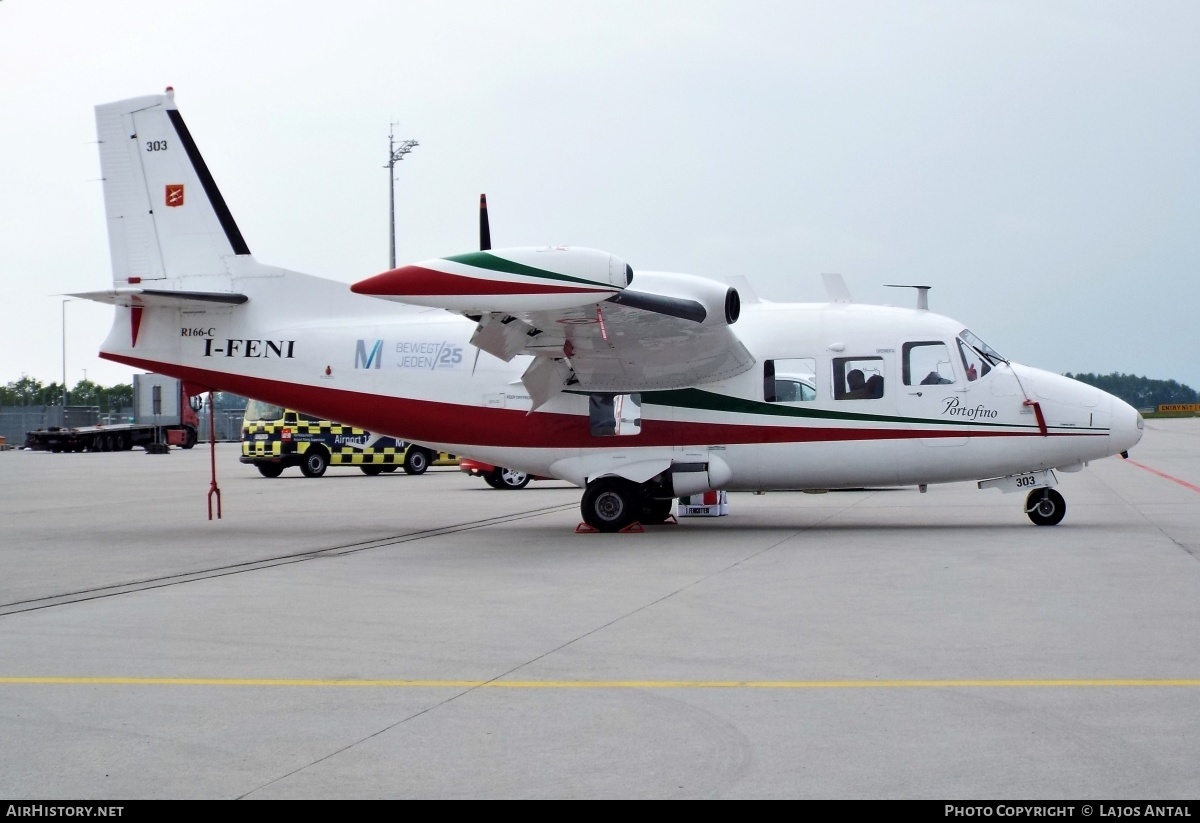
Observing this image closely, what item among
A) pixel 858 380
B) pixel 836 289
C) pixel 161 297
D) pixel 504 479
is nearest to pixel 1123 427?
pixel 858 380

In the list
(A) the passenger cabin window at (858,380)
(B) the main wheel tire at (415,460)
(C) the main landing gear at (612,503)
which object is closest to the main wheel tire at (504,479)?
(B) the main wheel tire at (415,460)

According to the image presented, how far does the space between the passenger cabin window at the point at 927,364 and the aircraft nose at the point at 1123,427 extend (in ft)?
6.99

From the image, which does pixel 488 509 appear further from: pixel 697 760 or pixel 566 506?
pixel 697 760

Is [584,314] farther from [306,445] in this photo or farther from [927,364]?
[306,445]

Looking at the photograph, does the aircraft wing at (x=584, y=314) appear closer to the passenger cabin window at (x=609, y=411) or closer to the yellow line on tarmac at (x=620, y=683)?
the passenger cabin window at (x=609, y=411)

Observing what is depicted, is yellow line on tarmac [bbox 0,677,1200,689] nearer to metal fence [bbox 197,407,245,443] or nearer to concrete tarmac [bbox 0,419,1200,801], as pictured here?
concrete tarmac [bbox 0,419,1200,801]

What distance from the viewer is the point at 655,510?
16266 mm

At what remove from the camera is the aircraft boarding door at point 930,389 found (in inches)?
575

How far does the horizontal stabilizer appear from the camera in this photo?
15164 mm

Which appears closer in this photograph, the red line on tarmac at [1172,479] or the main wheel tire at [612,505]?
the main wheel tire at [612,505]

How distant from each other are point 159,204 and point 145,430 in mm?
46140
